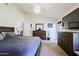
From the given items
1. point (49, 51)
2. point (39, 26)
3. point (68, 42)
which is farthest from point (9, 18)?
point (68, 42)

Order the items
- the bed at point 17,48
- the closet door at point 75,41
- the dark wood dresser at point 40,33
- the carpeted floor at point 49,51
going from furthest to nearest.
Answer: the dark wood dresser at point 40,33 < the carpeted floor at point 49,51 < the closet door at point 75,41 < the bed at point 17,48

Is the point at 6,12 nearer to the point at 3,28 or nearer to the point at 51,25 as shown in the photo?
the point at 3,28

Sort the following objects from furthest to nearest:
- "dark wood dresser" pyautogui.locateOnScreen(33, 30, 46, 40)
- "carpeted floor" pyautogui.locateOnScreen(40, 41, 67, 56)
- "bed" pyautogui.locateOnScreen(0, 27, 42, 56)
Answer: "dark wood dresser" pyautogui.locateOnScreen(33, 30, 46, 40), "carpeted floor" pyautogui.locateOnScreen(40, 41, 67, 56), "bed" pyautogui.locateOnScreen(0, 27, 42, 56)

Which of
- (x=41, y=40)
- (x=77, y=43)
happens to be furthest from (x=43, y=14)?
(x=77, y=43)

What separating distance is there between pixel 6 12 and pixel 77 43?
7.25ft

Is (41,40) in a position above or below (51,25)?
below

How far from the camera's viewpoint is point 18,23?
3193mm

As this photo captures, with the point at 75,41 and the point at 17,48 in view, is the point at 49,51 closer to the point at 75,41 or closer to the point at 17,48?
the point at 75,41

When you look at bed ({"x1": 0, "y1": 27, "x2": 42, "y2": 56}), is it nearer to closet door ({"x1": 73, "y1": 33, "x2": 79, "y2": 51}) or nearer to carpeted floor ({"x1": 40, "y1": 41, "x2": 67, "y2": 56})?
carpeted floor ({"x1": 40, "y1": 41, "x2": 67, "y2": 56})

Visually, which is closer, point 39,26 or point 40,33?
point 39,26

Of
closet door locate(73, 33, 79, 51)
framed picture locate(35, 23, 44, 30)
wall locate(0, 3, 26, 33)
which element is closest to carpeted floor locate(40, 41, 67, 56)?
closet door locate(73, 33, 79, 51)

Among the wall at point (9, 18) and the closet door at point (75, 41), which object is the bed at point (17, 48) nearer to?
the wall at point (9, 18)

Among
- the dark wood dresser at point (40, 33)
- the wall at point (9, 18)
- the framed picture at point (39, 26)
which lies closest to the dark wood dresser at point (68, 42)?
the dark wood dresser at point (40, 33)

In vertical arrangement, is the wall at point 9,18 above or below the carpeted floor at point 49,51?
above
